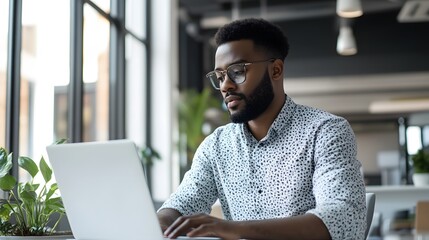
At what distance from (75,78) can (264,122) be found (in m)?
3.12

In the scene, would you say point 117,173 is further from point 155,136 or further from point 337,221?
point 155,136

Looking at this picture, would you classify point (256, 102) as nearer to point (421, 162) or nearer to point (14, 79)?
point (14, 79)

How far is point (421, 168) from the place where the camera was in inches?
191

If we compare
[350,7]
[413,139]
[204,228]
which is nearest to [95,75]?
[350,7]

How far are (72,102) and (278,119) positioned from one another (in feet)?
10.3

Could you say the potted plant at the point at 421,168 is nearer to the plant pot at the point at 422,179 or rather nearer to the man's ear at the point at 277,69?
the plant pot at the point at 422,179

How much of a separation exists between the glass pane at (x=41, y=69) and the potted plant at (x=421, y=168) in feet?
8.55

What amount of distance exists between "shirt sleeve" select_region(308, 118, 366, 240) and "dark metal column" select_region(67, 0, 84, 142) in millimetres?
3297

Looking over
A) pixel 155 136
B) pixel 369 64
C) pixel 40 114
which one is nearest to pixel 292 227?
pixel 40 114

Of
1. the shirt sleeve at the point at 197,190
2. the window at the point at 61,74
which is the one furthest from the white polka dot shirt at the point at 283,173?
the window at the point at 61,74

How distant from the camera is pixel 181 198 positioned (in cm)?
209

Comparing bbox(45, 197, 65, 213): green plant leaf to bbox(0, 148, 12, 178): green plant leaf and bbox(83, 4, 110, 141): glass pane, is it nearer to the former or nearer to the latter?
bbox(0, 148, 12, 178): green plant leaf

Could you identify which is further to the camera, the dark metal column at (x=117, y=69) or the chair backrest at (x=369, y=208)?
the dark metal column at (x=117, y=69)

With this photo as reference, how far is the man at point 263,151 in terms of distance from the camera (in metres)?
1.86
